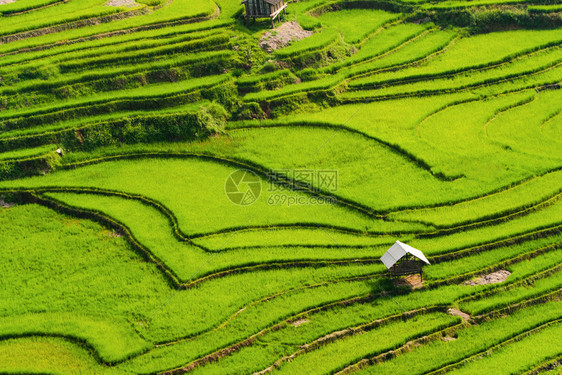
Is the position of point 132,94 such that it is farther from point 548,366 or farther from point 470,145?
point 548,366

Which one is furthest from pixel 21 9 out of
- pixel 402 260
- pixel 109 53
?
pixel 402 260

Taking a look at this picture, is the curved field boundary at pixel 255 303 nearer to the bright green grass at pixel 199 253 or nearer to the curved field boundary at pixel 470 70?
the bright green grass at pixel 199 253

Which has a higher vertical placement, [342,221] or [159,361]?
[342,221]

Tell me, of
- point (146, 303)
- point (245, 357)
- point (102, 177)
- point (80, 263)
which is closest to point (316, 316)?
point (245, 357)

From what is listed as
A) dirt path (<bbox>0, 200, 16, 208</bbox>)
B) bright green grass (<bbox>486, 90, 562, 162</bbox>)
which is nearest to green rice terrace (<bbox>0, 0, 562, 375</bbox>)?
bright green grass (<bbox>486, 90, 562, 162</bbox>)

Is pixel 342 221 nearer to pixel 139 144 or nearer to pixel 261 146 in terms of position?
pixel 261 146

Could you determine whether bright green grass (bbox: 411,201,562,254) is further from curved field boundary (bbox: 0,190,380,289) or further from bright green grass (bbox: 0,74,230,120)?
bright green grass (bbox: 0,74,230,120)

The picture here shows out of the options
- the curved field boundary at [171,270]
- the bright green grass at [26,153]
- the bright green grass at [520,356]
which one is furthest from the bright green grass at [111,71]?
the bright green grass at [520,356]
